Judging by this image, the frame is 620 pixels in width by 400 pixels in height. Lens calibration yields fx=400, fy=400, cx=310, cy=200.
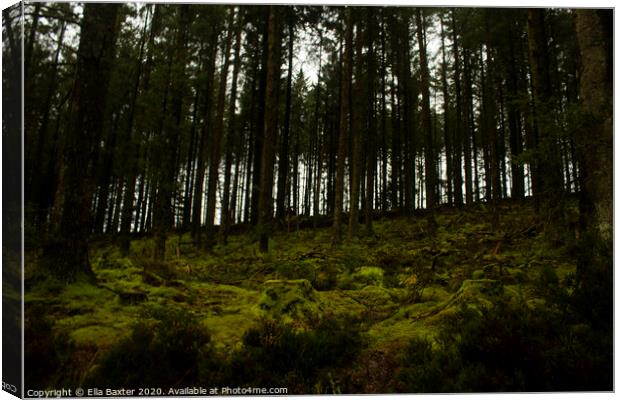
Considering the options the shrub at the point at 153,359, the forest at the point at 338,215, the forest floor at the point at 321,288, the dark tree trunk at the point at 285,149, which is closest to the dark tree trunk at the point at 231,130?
the forest at the point at 338,215

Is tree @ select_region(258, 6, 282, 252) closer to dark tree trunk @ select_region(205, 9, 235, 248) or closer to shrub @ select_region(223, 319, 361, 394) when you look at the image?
dark tree trunk @ select_region(205, 9, 235, 248)

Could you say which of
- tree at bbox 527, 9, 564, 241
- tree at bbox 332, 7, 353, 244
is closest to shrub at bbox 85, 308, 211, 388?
tree at bbox 332, 7, 353, 244

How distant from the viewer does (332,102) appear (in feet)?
31.6

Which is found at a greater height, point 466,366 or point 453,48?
point 453,48

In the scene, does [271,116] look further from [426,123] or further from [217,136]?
[426,123]

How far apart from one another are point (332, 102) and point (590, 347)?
708 cm

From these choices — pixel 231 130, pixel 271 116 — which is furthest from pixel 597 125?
pixel 231 130

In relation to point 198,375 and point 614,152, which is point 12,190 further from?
point 614,152

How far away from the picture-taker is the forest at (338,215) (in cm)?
436

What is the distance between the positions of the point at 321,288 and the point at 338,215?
105 inches

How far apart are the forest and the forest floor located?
0.03 meters

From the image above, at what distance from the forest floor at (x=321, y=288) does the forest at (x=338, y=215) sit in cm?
3

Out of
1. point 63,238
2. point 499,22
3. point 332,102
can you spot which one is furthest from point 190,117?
point 499,22

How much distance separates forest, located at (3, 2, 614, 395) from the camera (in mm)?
4359
